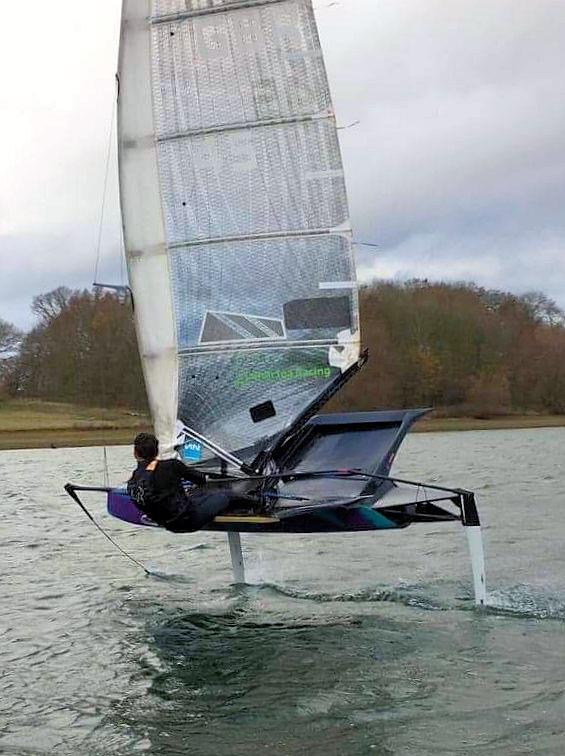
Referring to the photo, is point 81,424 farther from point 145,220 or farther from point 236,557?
point 145,220

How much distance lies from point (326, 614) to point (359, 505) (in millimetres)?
1475

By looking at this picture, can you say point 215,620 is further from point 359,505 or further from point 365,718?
point 365,718

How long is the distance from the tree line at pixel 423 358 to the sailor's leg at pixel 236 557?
939 inches

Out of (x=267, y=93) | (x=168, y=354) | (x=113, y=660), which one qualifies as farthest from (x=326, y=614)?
(x=267, y=93)

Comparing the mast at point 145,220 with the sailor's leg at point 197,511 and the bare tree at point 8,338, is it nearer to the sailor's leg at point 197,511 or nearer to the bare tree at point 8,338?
the sailor's leg at point 197,511

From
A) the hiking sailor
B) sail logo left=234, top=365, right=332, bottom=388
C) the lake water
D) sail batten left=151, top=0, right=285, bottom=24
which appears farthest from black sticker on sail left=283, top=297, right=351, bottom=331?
sail batten left=151, top=0, right=285, bottom=24

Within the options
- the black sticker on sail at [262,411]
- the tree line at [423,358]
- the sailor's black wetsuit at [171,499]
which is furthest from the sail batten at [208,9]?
the tree line at [423,358]

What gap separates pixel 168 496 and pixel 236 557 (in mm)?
2861

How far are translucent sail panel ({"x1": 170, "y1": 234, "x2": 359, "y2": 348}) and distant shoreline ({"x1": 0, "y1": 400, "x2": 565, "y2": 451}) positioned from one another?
2410 centimetres

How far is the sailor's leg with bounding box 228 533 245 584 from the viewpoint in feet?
32.8

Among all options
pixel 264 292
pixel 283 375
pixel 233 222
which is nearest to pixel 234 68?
pixel 233 222

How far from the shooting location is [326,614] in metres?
8.63

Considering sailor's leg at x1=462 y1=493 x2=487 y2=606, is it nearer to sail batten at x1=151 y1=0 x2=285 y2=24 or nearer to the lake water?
the lake water

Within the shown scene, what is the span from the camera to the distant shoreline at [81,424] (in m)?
38.6
